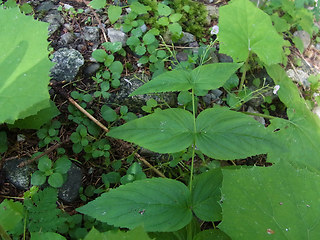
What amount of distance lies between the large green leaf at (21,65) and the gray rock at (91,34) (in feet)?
3.14

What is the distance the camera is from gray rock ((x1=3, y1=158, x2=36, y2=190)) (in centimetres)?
183

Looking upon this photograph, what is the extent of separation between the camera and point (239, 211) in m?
1.28

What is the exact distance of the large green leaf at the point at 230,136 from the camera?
4.91ft

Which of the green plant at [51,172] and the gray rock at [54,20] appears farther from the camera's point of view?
the gray rock at [54,20]

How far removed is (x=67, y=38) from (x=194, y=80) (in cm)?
128

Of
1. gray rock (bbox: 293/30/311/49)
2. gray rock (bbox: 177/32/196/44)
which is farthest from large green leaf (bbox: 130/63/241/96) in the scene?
gray rock (bbox: 293/30/311/49)

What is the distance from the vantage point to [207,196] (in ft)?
4.84

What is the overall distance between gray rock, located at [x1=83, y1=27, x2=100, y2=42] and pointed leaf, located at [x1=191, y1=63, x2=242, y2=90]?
1141 millimetres

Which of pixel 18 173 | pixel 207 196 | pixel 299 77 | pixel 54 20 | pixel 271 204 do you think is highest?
pixel 54 20

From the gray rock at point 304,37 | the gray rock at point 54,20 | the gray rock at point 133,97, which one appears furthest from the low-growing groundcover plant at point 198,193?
the gray rock at point 304,37

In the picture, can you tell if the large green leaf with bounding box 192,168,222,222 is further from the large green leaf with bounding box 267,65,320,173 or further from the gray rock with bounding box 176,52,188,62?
the gray rock with bounding box 176,52,188,62

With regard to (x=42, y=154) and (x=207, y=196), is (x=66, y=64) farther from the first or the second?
(x=207, y=196)

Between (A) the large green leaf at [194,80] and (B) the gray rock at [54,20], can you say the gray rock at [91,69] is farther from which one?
(A) the large green leaf at [194,80]

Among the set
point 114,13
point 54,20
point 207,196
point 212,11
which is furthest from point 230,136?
point 212,11
